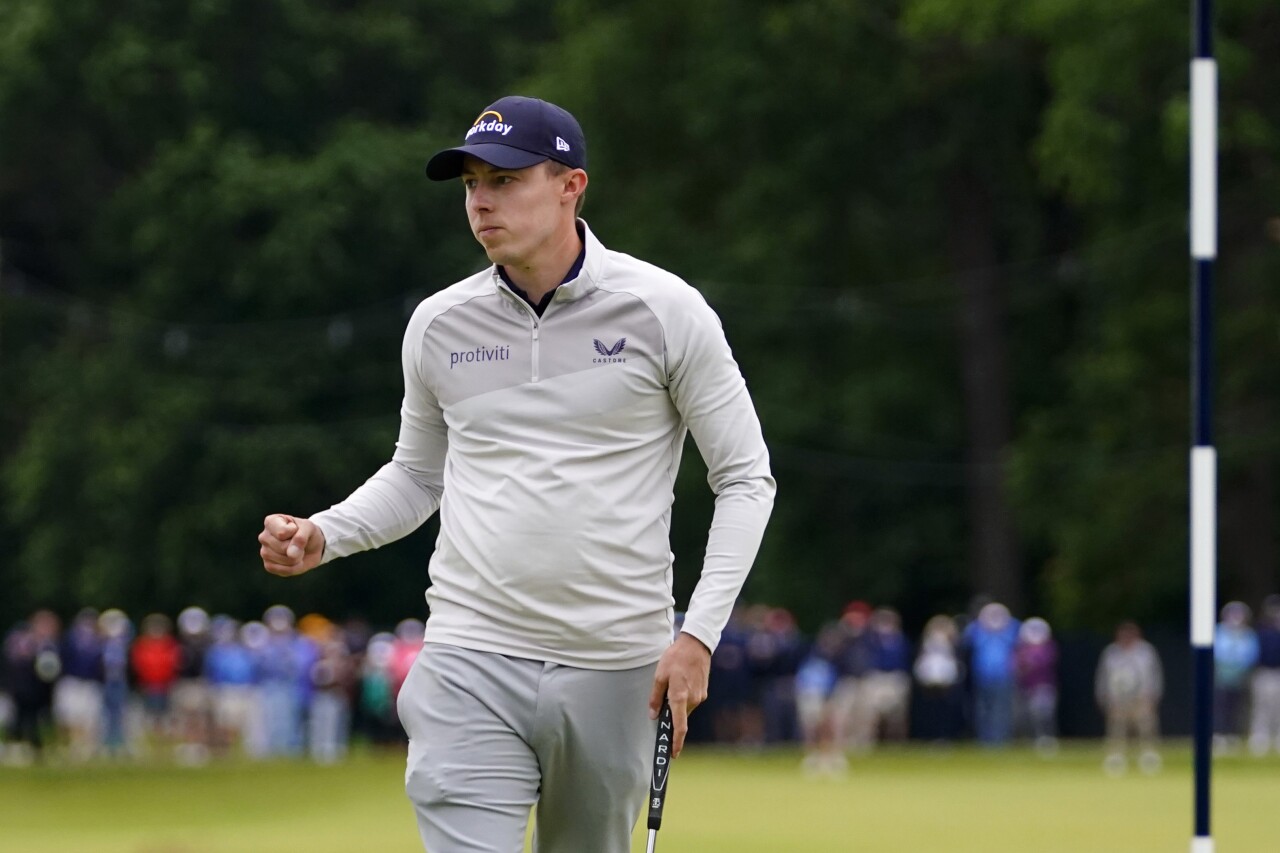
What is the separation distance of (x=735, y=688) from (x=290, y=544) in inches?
1040

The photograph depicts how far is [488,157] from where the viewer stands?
5.43 metres

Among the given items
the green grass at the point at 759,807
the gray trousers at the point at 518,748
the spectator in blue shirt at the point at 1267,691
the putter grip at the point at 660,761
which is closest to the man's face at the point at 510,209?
the gray trousers at the point at 518,748

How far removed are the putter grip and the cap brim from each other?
1.16m

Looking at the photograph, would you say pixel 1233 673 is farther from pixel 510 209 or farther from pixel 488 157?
pixel 488 157

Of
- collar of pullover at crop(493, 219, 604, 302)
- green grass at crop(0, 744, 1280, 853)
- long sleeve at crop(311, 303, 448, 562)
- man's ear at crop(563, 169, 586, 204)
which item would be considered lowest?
green grass at crop(0, 744, 1280, 853)

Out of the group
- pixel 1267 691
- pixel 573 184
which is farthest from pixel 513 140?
pixel 1267 691

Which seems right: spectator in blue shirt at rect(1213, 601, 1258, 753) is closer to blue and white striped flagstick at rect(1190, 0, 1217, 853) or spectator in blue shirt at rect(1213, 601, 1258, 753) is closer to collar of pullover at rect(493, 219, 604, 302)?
blue and white striped flagstick at rect(1190, 0, 1217, 853)

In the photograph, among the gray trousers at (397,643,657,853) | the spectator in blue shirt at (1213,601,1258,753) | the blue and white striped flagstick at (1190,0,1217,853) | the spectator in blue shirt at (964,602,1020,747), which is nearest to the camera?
the gray trousers at (397,643,657,853)

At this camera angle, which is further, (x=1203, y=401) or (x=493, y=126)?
(x=1203, y=401)

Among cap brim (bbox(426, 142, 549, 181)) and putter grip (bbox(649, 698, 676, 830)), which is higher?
cap brim (bbox(426, 142, 549, 181))

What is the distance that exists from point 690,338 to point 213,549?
130ft

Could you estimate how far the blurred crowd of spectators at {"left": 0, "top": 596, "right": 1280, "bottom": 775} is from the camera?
29969mm

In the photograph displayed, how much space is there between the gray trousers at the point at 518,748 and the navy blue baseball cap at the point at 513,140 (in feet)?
3.36

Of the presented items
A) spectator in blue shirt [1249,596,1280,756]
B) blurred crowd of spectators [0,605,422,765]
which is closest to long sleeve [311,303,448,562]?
blurred crowd of spectators [0,605,422,765]
